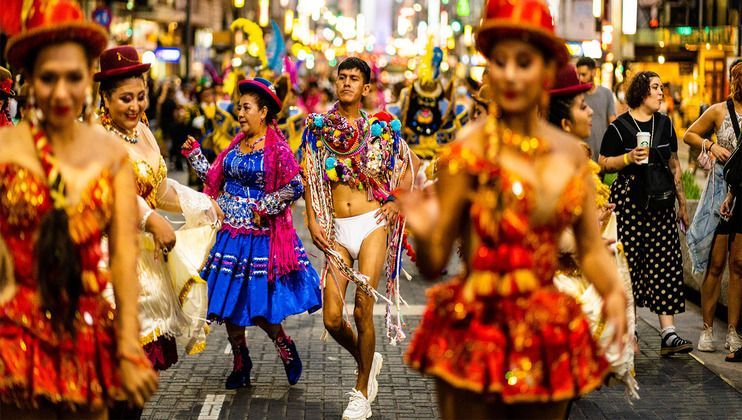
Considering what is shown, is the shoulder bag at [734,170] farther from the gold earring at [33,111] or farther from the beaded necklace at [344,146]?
the gold earring at [33,111]

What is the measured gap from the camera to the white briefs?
7.56m

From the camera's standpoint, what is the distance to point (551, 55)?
3.90 meters

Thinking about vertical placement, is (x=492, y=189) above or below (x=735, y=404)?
above

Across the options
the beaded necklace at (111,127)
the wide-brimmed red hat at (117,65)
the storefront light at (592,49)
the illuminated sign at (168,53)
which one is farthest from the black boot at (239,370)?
the illuminated sign at (168,53)

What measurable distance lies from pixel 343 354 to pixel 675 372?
255 cm

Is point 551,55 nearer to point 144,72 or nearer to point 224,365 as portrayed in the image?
point 144,72

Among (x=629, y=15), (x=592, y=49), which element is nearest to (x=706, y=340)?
(x=592, y=49)

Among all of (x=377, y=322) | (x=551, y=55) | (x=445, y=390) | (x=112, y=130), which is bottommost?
(x=377, y=322)

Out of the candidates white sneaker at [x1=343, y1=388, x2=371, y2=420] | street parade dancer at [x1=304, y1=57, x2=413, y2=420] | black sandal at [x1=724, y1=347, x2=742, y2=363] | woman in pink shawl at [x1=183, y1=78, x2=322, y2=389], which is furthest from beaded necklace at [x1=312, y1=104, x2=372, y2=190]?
black sandal at [x1=724, y1=347, x2=742, y2=363]

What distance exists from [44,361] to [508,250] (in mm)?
1537

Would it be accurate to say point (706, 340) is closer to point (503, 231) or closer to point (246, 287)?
point (246, 287)

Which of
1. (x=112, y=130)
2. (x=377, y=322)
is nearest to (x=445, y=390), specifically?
(x=112, y=130)

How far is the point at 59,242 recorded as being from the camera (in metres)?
3.74

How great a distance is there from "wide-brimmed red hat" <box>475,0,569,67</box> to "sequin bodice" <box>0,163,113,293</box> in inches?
52.8
